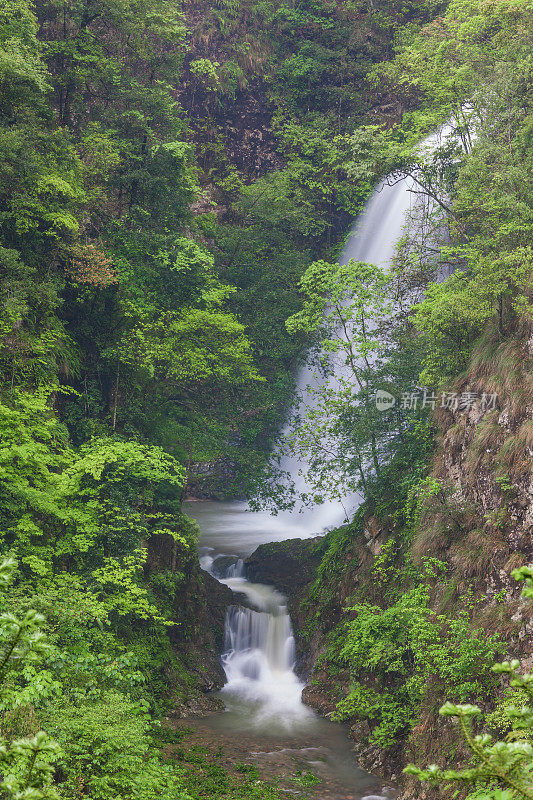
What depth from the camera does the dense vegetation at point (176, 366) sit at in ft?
31.9

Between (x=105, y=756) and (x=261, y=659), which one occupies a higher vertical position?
(x=105, y=756)

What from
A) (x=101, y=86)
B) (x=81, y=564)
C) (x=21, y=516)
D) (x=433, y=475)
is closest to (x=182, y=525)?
(x=81, y=564)

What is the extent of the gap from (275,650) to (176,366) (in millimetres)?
7960

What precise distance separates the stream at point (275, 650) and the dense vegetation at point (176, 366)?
0.95 meters

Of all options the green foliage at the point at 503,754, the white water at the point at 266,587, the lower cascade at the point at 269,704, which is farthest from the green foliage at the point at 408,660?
the green foliage at the point at 503,754

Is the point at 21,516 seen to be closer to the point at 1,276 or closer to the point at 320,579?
the point at 1,276

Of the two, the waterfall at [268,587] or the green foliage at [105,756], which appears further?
the waterfall at [268,587]

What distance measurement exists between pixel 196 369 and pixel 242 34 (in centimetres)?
2037

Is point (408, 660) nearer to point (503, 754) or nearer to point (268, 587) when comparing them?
point (268, 587)

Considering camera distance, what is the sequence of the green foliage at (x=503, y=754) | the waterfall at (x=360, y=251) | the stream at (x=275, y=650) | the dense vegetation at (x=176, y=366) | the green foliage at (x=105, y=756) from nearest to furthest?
the green foliage at (x=503, y=754) → the green foliage at (x=105, y=756) → the dense vegetation at (x=176, y=366) → the stream at (x=275, y=650) → the waterfall at (x=360, y=251)

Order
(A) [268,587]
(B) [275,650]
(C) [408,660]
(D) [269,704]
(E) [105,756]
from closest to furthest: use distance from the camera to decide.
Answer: (E) [105,756], (C) [408,660], (D) [269,704], (B) [275,650], (A) [268,587]

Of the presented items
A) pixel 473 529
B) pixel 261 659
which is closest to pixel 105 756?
pixel 473 529

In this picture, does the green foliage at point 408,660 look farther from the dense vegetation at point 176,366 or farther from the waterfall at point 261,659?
the waterfall at point 261,659

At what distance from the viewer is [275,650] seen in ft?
51.6
